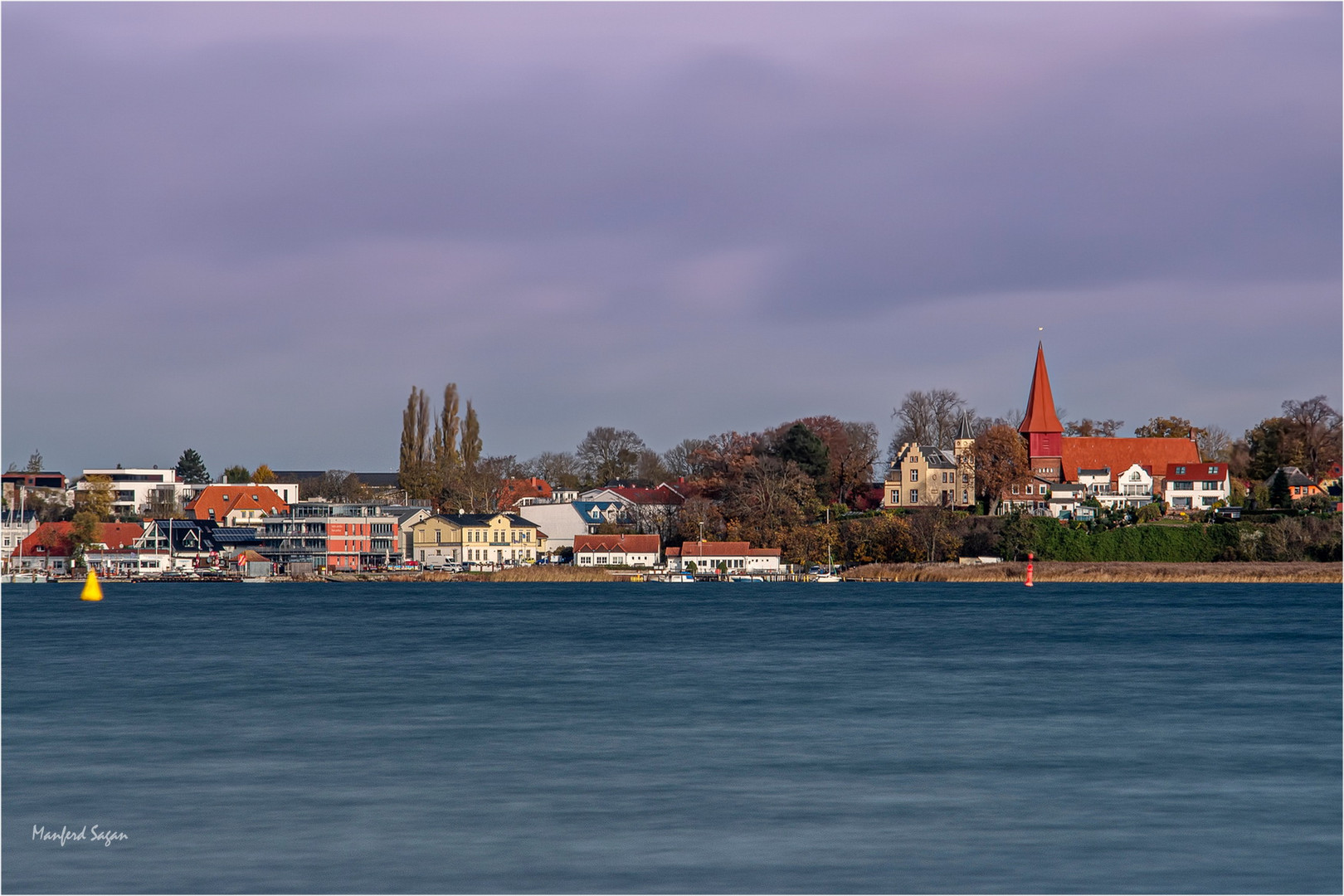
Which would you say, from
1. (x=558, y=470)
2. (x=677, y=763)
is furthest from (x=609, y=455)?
(x=677, y=763)

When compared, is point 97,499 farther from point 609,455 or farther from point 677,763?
point 677,763

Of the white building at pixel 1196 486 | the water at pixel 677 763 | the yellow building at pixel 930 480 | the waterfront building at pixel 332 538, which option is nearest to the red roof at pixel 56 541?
the waterfront building at pixel 332 538

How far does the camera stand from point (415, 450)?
102 metres

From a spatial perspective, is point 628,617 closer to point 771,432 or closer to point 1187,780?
point 1187,780

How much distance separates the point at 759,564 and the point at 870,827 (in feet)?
227

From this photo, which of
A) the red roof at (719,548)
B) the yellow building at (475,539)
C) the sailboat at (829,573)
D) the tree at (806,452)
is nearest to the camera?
the sailboat at (829,573)

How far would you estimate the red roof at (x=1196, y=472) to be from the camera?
92.6 meters

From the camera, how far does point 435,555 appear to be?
9444 centimetres

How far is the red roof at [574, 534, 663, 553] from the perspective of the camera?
287ft

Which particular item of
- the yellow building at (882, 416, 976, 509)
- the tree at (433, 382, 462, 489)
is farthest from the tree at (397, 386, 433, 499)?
the yellow building at (882, 416, 976, 509)

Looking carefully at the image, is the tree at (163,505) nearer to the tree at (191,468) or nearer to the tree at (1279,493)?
the tree at (191,468)

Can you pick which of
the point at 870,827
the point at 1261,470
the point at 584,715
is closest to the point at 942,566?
the point at 1261,470
